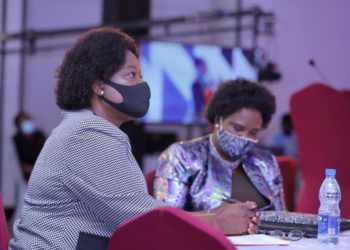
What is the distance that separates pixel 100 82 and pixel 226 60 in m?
4.73

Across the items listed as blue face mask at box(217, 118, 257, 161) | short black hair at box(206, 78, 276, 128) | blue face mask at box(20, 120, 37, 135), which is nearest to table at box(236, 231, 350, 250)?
blue face mask at box(217, 118, 257, 161)

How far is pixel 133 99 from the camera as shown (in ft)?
6.55

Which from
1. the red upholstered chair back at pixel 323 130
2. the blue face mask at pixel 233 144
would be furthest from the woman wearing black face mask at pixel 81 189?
the red upholstered chair back at pixel 323 130

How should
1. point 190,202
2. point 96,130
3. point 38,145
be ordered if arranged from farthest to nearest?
point 38,145 < point 190,202 < point 96,130

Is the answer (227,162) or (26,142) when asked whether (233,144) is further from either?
(26,142)

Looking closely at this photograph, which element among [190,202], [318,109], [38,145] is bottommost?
[38,145]

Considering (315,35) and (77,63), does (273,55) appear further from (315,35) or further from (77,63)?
(77,63)

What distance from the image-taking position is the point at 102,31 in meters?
2.00

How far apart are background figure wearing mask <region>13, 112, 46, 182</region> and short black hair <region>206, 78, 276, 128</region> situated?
368cm

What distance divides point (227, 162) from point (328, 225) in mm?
840

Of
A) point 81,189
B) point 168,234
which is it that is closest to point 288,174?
point 81,189

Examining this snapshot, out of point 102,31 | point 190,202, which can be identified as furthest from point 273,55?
point 102,31

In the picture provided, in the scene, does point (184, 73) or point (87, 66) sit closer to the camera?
point (87, 66)

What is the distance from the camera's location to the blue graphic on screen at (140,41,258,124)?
19.7ft
